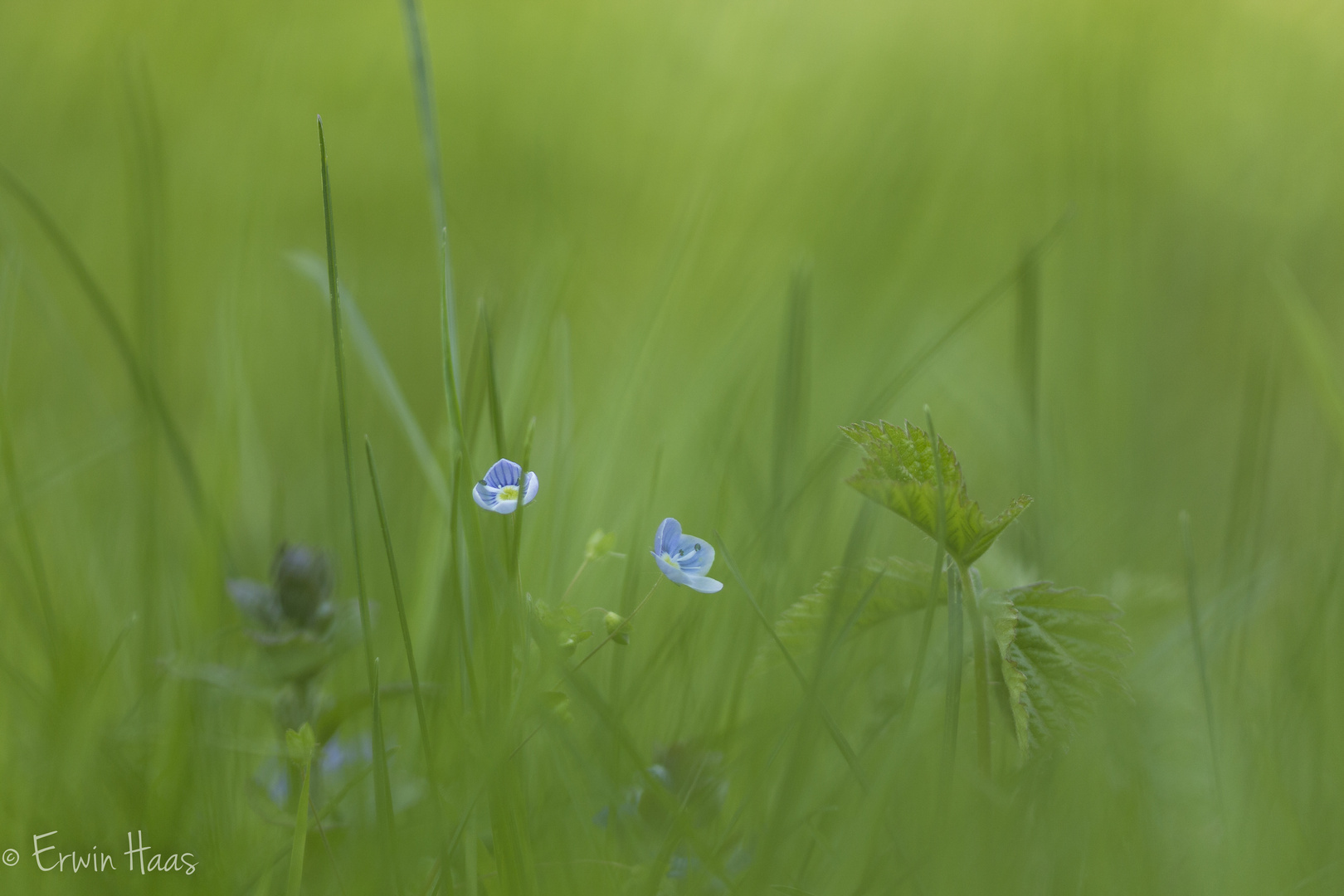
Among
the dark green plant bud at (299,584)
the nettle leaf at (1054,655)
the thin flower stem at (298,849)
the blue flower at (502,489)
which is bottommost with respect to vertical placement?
the thin flower stem at (298,849)

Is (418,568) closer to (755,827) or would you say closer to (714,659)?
(714,659)

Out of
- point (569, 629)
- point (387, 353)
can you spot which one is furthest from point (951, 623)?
point (387, 353)

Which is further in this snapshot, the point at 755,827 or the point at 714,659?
the point at 714,659

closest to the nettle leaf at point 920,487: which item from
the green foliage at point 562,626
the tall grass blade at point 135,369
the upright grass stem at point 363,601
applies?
the green foliage at point 562,626

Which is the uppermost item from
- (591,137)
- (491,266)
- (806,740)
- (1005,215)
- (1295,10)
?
(1295,10)

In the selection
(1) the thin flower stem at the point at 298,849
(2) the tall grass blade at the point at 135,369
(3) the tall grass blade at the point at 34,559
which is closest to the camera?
(1) the thin flower stem at the point at 298,849

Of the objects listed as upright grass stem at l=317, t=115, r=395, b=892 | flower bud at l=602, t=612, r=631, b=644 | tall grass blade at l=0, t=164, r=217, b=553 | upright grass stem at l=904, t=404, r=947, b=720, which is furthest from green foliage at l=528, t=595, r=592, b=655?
tall grass blade at l=0, t=164, r=217, b=553

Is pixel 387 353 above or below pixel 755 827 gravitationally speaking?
above

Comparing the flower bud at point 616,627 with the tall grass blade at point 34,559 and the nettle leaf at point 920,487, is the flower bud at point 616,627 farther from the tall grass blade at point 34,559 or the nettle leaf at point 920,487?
the tall grass blade at point 34,559
